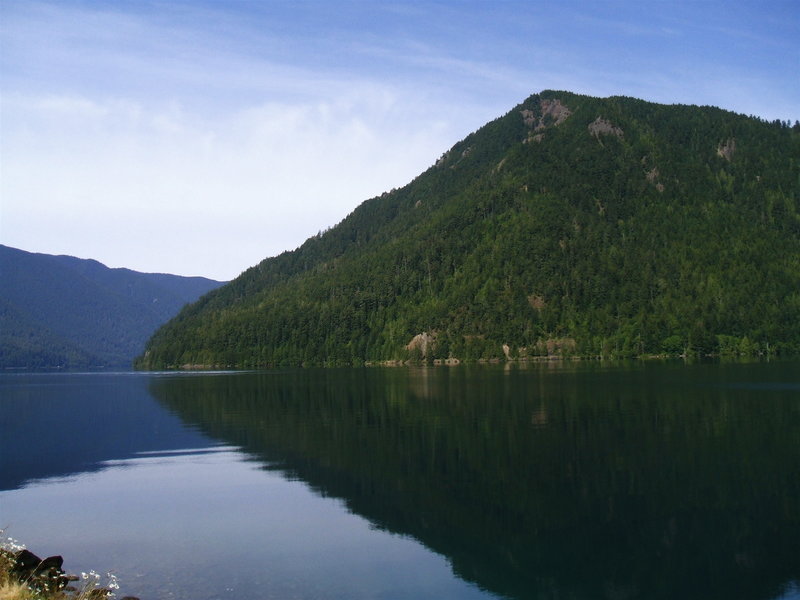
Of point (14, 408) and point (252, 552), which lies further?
point (14, 408)

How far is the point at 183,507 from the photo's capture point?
39344 mm

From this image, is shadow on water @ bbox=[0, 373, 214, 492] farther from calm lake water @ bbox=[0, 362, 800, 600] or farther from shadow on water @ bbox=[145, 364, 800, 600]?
shadow on water @ bbox=[145, 364, 800, 600]

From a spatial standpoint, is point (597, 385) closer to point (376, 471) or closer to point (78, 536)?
point (376, 471)

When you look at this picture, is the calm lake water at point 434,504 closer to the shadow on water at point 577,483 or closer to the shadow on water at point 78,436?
the shadow on water at point 577,483

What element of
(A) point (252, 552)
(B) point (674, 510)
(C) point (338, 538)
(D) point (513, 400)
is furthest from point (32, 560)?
(D) point (513, 400)

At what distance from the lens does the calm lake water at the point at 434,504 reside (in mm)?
27000

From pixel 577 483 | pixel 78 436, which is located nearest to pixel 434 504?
pixel 577 483

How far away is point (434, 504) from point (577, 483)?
7.93 metres

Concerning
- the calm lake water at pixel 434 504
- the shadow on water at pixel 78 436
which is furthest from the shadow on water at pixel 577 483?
the shadow on water at pixel 78 436

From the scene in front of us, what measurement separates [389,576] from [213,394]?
9662cm

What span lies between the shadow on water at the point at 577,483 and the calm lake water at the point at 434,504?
0.46ft

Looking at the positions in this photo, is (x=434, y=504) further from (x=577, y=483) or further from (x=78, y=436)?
(x=78, y=436)

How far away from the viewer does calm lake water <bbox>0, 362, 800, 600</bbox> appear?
27000 mm

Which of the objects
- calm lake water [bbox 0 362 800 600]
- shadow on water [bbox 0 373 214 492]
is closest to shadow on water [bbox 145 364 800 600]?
calm lake water [bbox 0 362 800 600]
